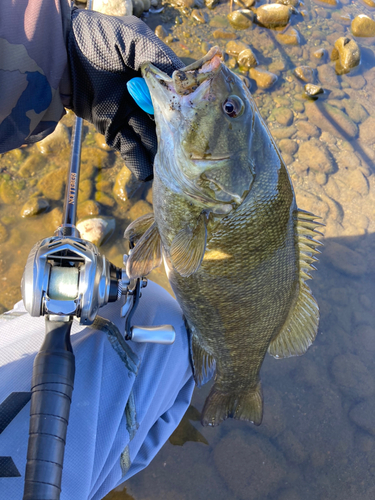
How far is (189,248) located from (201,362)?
3.15ft

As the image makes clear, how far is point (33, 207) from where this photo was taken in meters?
2.89

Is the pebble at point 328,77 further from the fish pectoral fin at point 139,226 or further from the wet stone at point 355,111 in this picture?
the fish pectoral fin at point 139,226

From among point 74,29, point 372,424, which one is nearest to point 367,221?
point 372,424

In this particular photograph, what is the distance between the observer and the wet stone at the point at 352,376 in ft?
9.39

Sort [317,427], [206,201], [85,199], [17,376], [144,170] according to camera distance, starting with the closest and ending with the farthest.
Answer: [17,376] → [206,201] → [144,170] → [317,427] → [85,199]

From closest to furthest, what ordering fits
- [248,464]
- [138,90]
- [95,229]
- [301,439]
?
1. [138,90]
2. [248,464]
3. [301,439]
4. [95,229]

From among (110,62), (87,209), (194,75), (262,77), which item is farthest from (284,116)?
(194,75)

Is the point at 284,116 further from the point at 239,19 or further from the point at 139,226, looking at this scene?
the point at 139,226

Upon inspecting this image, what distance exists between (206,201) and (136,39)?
1.01 m

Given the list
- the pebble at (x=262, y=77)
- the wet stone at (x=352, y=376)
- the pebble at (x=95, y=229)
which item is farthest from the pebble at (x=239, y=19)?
the wet stone at (x=352, y=376)

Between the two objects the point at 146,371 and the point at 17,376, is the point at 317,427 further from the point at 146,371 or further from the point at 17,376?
the point at 17,376

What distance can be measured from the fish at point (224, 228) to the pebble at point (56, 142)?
1.87 m

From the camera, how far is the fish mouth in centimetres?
128

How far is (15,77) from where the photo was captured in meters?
1.50
